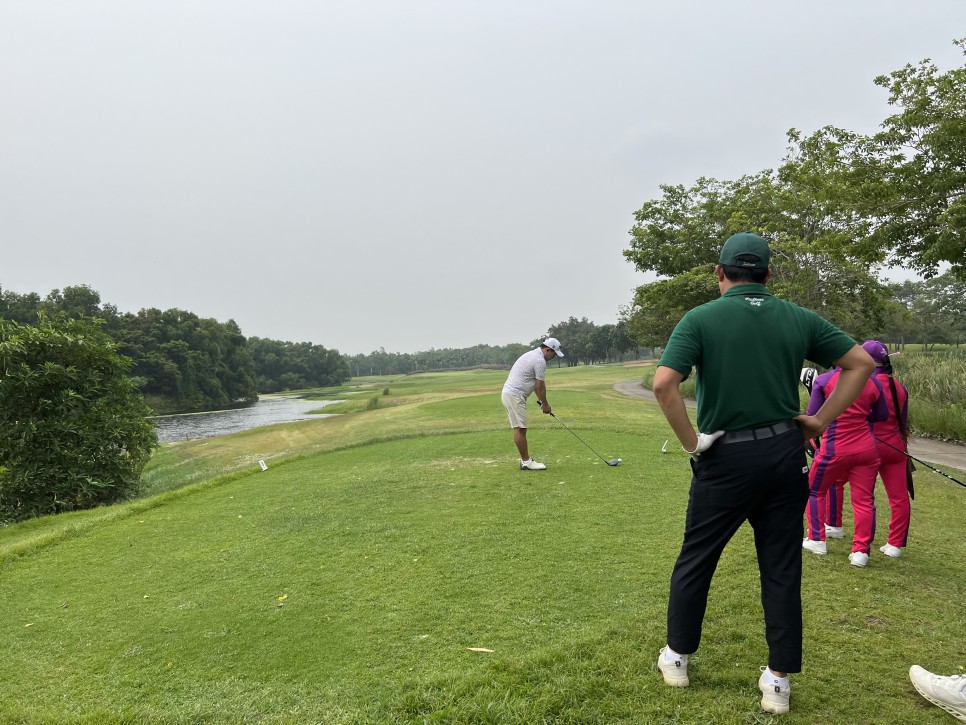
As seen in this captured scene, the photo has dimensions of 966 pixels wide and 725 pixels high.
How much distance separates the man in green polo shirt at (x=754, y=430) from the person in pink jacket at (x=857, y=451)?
94.9 inches

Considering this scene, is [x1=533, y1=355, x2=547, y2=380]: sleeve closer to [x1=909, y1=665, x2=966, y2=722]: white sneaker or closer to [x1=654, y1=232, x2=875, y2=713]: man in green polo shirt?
[x1=654, y1=232, x2=875, y2=713]: man in green polo shirt

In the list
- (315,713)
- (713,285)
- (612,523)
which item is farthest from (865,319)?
(315,713)

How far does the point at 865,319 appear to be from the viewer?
98.3 ft

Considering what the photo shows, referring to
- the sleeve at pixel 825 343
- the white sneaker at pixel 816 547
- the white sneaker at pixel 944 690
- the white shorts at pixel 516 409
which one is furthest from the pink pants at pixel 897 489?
the white shorts at pixel 516 409

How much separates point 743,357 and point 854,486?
3.35 metres

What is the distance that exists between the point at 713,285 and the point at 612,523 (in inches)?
1014

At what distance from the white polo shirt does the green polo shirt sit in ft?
21.8

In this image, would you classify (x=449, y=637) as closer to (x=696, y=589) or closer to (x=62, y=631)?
(x=696, y=589)

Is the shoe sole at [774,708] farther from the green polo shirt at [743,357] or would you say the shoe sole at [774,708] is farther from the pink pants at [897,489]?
the pink pants at [897,489]

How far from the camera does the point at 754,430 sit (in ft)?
9.54

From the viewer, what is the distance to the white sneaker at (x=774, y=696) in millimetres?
2838

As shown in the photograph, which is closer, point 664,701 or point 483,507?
point 664,701

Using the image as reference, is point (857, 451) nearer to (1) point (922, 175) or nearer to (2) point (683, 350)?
(2) point (683, 350)

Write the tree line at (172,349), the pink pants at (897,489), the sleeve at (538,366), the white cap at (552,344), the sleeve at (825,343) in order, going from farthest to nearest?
1. the tree line at (172,349)
2. the sleeve at (538,366)
3. the white cap at (552,344)
4. the pink pants at (897,489)
5. the sleeve at (825,343)
